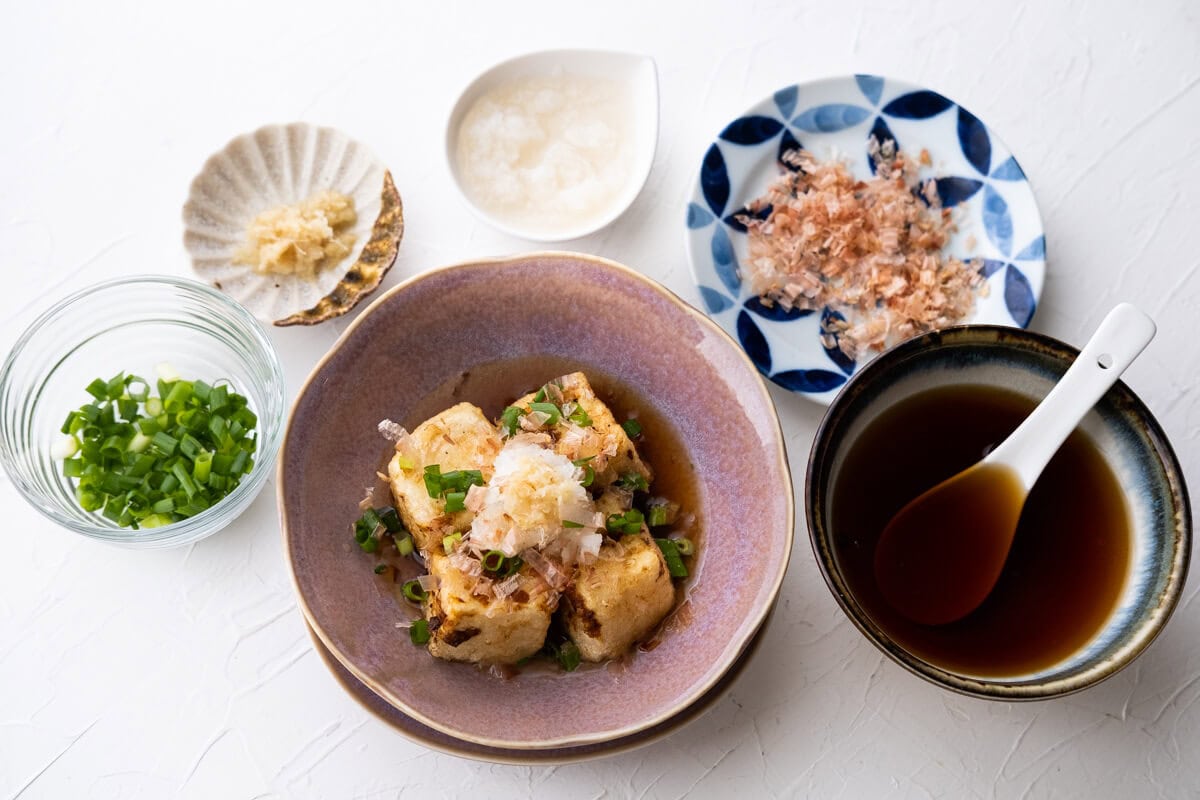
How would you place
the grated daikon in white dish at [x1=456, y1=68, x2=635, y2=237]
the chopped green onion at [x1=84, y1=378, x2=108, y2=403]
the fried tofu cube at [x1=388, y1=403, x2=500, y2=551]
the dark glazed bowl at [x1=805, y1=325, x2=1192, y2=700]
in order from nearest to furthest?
the dark glazed bowl at [x1=805, y1=325, x2=1192, y2=700], the fried tofu cube at [x1=388, y1=403, x2=500, y2=551], the chopped green onion at [x1=84, y1=378, x2=108, y2=403], the grated daikon in white dish at [x1=456, y1=68, x2=635, y2=237]

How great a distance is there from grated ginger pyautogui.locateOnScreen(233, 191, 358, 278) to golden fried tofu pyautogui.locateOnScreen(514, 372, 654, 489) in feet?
2.02

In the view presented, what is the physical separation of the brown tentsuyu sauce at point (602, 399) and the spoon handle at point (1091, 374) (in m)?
0.65

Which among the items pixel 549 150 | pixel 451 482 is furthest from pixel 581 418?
pixel 549 150

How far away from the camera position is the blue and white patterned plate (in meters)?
2.08

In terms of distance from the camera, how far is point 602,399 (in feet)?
6.46

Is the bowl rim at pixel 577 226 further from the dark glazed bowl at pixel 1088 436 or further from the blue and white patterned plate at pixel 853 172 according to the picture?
the dark glazed bowl at pixel 1088 436

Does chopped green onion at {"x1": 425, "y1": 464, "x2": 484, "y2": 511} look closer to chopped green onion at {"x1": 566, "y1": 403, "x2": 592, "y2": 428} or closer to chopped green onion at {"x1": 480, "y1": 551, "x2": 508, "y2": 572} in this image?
chopped green onion at {"x1": 480, "y1": 551, "x2": 508, "y2": 572}

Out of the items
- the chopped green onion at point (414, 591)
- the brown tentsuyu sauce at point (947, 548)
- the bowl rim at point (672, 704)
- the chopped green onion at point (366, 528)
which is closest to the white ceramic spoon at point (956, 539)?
the brown tentsuyu sauce at point (947, 548)

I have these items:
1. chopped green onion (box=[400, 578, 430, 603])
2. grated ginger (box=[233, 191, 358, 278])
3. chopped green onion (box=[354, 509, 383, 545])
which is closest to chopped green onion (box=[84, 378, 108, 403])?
grated ginger (box=[233, 191, 358, 278])

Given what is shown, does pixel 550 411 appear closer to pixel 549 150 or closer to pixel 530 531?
pixel 530 531

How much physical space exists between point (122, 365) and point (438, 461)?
0.90 meters

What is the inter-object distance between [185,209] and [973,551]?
1863 millimetres

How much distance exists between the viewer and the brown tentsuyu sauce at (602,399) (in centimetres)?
190

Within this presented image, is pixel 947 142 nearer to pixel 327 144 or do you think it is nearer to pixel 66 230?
pixel 327 144
